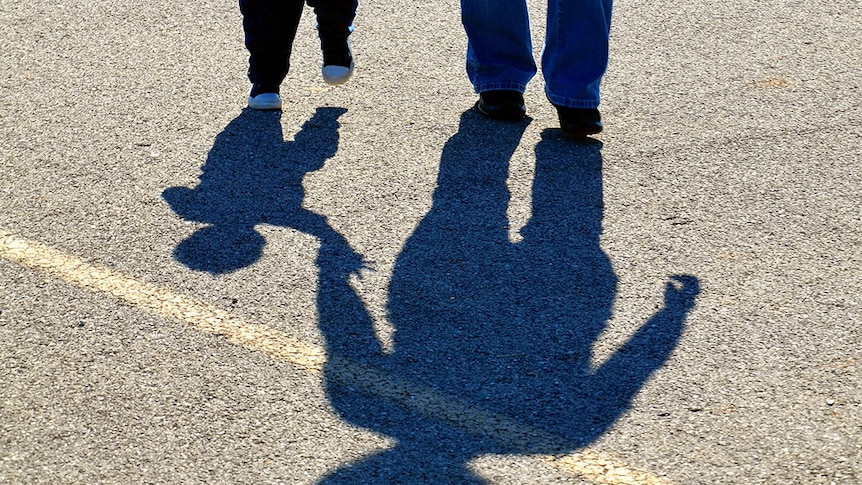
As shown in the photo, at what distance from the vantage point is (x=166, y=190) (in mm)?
4570

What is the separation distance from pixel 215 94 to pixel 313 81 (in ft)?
1.61

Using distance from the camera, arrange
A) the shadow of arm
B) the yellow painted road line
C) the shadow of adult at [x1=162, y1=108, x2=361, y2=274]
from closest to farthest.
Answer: the yellow painted road line → the shadow of arm → the shadow of adult at [x1=162, y1=108, x2=361, y2=274]

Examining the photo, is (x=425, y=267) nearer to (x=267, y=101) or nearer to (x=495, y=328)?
(x=495, y=328)

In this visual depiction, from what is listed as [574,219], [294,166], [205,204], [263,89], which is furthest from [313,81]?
[574,219]

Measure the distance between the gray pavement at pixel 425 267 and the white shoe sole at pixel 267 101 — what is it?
76 mm

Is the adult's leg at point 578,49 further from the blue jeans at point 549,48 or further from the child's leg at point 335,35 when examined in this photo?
the child's leg at point 335,35

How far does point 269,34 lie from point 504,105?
112cm

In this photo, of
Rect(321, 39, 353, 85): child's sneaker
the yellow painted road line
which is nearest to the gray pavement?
the yellow painted road line

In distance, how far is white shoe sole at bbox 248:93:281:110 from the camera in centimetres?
519

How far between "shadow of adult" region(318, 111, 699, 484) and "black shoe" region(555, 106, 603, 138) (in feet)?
0.73

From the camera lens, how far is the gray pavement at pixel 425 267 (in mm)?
3184

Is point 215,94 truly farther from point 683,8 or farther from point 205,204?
point 683,8

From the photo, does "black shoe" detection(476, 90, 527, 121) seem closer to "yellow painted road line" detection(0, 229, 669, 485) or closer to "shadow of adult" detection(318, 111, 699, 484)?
"shadow of adult" detection(318, 111, 699, 484)

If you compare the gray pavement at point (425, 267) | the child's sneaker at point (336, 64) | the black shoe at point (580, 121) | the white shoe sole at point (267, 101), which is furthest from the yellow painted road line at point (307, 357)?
the black shoe at point (580, 121)
